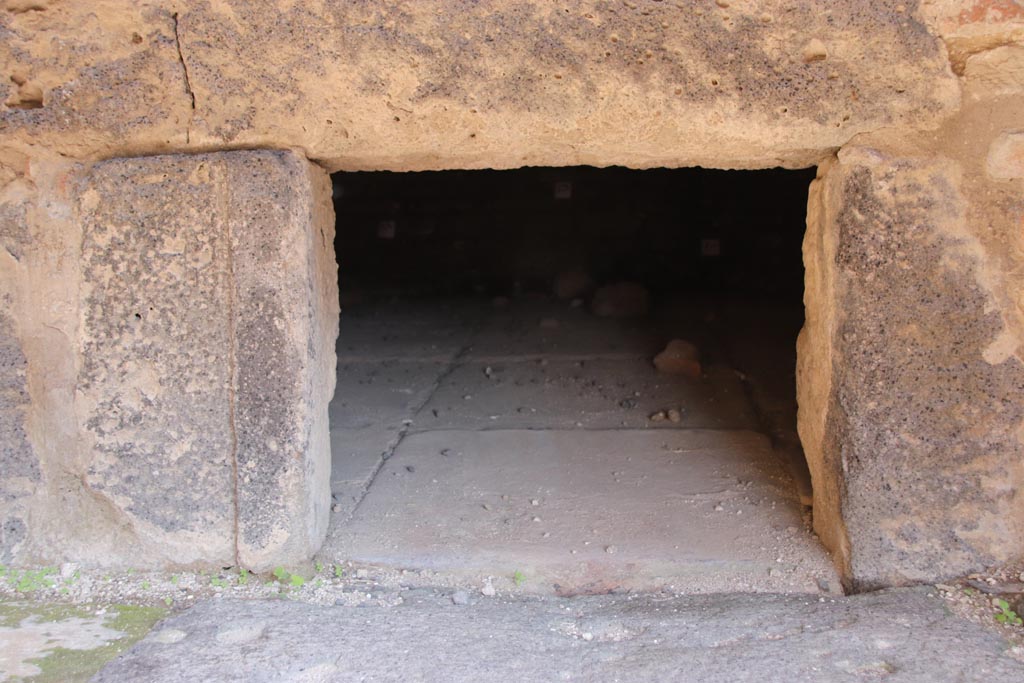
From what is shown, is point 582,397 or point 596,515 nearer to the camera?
point 596,515

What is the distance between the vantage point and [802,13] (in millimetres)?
1688

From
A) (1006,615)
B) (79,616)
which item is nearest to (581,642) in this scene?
(1006,615)

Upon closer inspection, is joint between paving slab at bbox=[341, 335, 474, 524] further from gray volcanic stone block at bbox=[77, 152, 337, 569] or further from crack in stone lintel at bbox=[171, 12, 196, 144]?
crack in stone lintel at bbox=[171, 12, 196, 144]

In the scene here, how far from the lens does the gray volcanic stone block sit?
1.87m

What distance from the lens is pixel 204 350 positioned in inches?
74.8

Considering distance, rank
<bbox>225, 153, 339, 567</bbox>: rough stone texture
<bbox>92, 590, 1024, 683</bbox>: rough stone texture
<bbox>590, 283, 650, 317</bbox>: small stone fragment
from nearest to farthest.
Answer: <bbox>92, 590, 1024, 683</bbox>: rough stone texture
<bbox>225, 153, 339, 567</bbox>: rough stone texture
<bbox>590, 283, 650, 317</bbox>: small stone fragment

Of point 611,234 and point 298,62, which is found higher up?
point 298,62

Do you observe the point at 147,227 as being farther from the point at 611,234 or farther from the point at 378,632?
the point at 611,234

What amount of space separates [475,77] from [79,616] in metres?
1.52

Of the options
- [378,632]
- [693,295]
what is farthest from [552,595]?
[693,295]

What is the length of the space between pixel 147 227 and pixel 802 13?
5.05ft

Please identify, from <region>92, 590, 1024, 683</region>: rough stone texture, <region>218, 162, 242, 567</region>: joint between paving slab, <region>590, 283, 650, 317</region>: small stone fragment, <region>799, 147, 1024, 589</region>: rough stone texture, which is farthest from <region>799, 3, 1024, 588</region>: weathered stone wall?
<region>590, 283, 650, 317</region>: small stone fragment

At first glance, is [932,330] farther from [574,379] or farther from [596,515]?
[574,379]

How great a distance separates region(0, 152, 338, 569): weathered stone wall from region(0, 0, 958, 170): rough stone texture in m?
0.13
